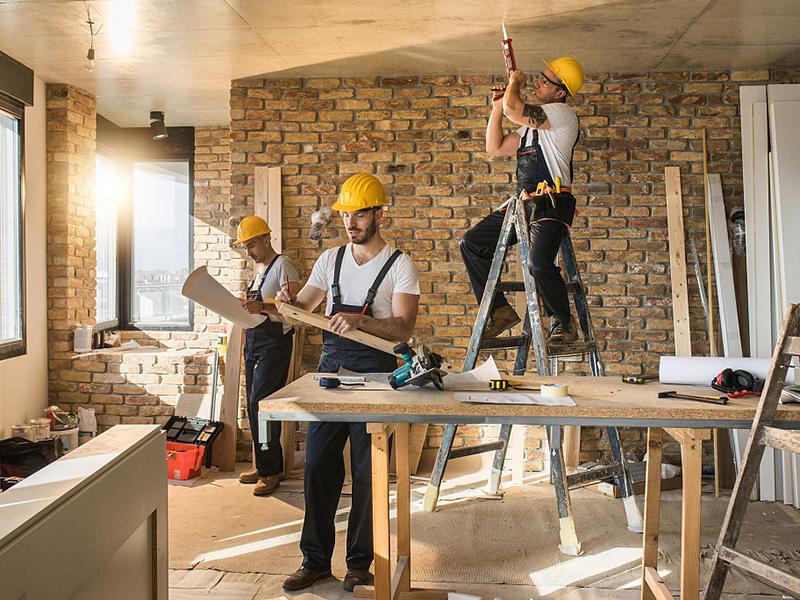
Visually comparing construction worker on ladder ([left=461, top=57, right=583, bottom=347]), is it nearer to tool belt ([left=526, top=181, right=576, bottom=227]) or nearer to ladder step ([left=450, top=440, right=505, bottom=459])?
tool belt ([left=526, top=181, right=576, bottom=227])

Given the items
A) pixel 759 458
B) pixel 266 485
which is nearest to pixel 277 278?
pixel 266 485

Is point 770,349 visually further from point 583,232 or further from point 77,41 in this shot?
point 77,41

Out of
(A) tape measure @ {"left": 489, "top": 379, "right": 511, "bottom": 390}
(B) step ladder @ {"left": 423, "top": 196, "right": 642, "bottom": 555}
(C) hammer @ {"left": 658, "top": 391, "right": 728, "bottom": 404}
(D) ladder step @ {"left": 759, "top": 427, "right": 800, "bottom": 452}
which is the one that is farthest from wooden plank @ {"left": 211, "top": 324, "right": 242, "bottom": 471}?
(D) ladder step @ {"left": 759, "top": 427, "right": 800, "bottom": 452}

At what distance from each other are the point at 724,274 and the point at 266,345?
301 cm

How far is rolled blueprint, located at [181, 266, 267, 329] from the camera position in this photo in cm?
351

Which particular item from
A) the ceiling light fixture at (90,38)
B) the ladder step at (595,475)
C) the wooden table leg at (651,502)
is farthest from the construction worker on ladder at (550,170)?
the ceiling light fixture at (90,38)

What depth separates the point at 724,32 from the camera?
4.42 m

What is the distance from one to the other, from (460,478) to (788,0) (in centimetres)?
341

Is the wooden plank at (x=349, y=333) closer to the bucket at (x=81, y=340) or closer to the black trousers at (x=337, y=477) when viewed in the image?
the black trousers at (x=337, y=477)

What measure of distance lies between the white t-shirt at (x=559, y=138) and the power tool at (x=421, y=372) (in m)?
1.57

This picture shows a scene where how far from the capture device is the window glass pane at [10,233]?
5.26 m

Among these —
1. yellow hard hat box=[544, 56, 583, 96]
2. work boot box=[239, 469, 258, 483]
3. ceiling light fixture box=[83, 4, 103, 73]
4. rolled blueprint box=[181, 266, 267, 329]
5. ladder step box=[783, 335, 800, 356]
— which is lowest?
work boot box=[239, 469, 258, 483]

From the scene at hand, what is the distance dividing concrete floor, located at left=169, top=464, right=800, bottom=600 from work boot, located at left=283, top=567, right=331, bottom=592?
0.03 meters

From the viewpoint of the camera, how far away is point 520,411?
2.29 meters
